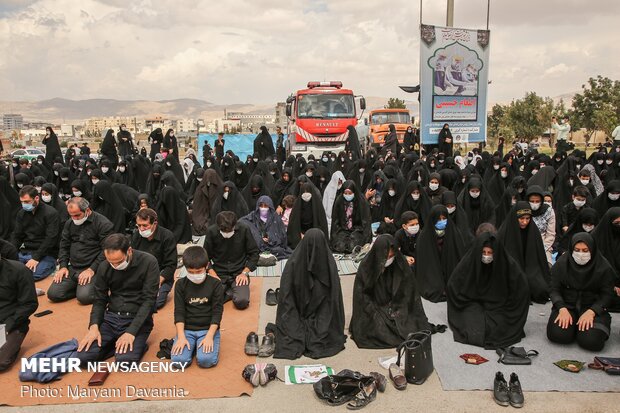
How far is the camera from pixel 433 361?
460 centimetres

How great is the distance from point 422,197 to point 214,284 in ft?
13.3

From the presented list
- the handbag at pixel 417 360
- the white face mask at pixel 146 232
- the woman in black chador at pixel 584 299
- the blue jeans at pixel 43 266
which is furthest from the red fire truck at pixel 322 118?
the handbag at pixel 417 360

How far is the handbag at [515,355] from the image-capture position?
454cm

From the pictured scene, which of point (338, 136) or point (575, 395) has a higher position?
point (338, 136)

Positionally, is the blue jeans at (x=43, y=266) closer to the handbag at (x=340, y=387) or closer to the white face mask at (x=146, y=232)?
the white face mask at (x=146, y=232)

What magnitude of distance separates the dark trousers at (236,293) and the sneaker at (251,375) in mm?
1529

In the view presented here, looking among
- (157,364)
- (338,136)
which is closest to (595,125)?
(338,136)

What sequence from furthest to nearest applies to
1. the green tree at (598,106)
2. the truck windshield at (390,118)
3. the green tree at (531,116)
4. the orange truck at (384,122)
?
the green tree at (531,116) → the green tree at (598,106) → the truck windshield at (390,118) → the orange truck at (384,122)

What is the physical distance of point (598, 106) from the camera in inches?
1115

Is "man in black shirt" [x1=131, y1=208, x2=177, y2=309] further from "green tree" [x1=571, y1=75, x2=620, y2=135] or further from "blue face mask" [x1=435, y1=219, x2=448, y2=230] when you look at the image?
"green tree" [x1=571, y1=75, x2=620, y2=135]

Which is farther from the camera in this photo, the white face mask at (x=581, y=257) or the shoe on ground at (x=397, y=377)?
the white face mask at (x=581, y=257)

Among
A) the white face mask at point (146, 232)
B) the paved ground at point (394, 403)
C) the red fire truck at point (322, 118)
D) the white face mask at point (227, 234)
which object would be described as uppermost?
the red fire truck at point (322, 118)

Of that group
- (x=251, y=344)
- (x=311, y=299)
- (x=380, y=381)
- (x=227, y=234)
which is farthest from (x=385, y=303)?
(x=227, y=234)

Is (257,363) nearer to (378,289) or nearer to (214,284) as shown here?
(214,284)
